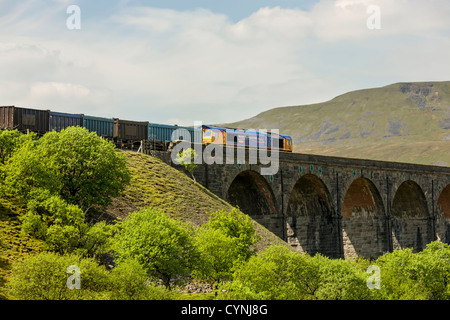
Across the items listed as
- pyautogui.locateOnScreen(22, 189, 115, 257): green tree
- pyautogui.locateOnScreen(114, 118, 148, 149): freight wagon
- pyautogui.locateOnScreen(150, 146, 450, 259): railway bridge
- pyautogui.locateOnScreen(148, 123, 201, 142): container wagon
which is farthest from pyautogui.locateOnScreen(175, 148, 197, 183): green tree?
pyautogui.locateOnScreen(22, 189, 115, 257): green tree

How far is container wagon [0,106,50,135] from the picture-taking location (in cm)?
4050

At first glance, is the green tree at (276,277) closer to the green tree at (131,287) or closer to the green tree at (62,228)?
the green tree at (131,287)

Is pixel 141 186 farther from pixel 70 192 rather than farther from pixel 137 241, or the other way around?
pixel 137 241

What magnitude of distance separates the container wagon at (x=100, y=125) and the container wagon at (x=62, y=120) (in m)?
0.61

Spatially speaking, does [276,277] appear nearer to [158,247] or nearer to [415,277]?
[158,247]

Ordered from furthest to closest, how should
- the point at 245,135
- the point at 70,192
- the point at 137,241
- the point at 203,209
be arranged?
the point at 245,135
the point at 203,209
the point at 70,192
the point at 137,241

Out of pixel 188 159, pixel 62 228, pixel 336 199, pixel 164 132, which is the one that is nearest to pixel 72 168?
pixel 62 228

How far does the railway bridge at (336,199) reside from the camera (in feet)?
160

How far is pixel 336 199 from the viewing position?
55.8 m

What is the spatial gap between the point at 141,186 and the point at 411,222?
4109 cm

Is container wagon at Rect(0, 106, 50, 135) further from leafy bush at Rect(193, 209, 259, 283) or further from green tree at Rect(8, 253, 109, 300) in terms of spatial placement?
green tree at Rect(8, 253, 109, 300)

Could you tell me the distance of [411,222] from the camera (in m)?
68.8

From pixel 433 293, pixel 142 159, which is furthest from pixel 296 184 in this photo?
pixel 433 293

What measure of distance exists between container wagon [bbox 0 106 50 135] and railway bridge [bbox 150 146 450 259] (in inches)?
375
